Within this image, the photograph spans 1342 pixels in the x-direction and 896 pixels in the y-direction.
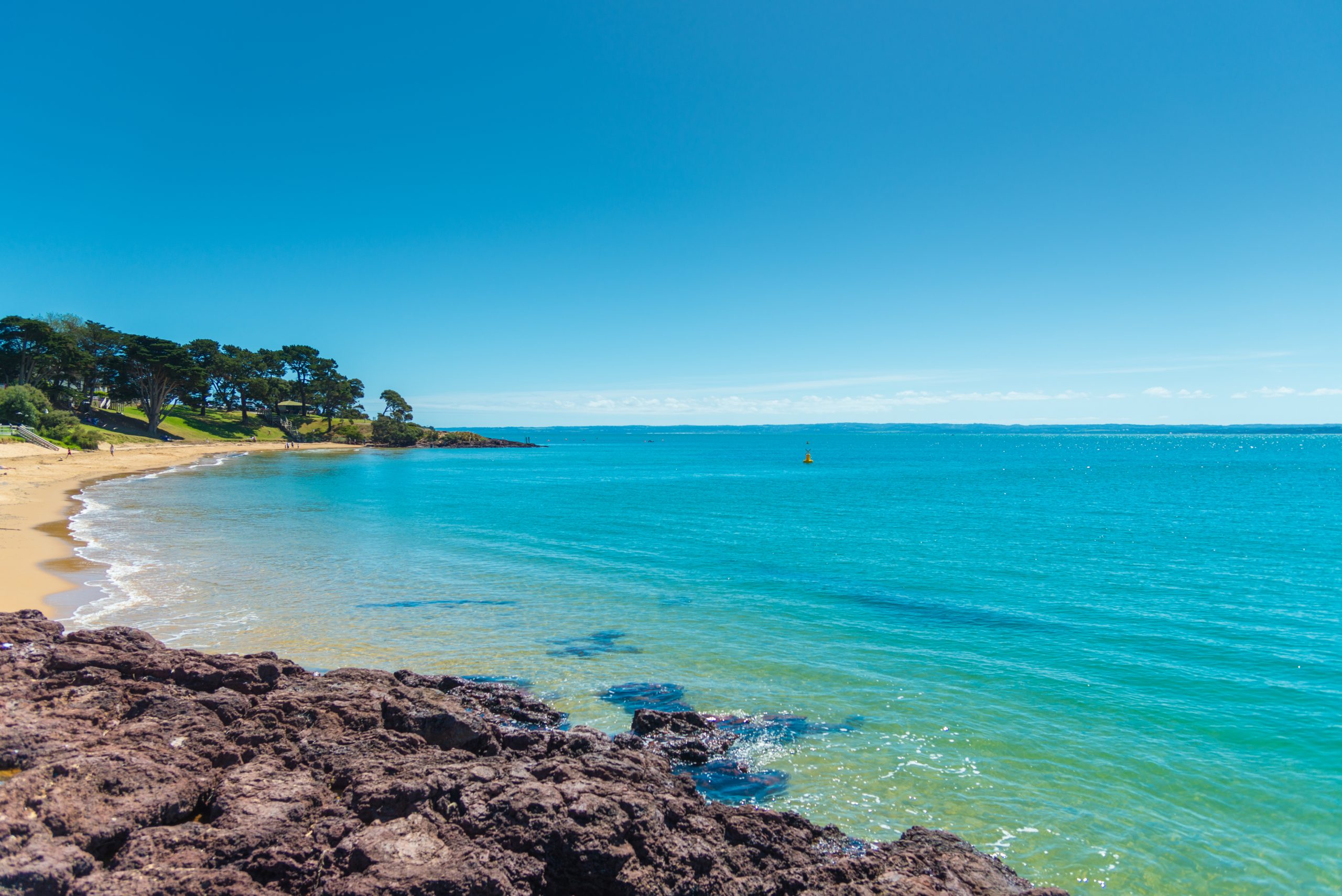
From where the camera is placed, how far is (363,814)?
7352 millimetres

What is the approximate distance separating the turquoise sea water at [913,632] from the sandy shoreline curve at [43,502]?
168 cm

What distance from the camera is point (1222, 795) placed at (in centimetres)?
1017

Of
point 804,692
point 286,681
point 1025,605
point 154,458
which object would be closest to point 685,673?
point 804,692

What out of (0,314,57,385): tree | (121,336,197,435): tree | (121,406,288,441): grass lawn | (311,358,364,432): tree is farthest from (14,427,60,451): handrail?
(311,358,364,432): tree

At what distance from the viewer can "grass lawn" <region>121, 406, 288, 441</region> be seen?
4353 inches

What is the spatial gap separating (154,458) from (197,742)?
293 ft

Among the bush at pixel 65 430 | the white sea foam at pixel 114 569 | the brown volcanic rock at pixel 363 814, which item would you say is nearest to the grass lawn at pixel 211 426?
the bush at pixel 65 430

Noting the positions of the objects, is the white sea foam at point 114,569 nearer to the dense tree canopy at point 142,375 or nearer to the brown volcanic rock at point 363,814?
the brown volcanic rock at point 363,814

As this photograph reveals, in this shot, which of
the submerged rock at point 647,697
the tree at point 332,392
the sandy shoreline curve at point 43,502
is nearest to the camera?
the submerged rock at point 647,697

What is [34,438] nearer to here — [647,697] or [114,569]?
[114,569]

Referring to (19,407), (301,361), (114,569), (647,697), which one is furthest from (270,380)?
(647,697)

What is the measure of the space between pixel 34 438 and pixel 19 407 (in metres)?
4.91

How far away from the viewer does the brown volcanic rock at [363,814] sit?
628 centimetres

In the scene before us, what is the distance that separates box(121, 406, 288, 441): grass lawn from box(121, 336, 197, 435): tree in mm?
4765
